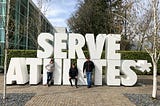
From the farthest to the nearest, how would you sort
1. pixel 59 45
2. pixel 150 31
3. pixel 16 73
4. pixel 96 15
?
pixel 96 15, pixel 59 45, pixel 16 73, pixel 150 31

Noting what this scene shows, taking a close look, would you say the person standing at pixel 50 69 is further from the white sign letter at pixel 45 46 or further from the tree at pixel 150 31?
the tree at pixel 150 31

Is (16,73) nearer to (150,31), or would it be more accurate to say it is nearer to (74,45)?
(74,45)

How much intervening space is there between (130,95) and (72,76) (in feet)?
15.4

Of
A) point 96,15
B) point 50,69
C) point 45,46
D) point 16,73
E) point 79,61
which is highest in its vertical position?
point 96,15

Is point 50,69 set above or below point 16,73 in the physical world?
above

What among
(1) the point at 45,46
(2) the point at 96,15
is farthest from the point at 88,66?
(2) the point at 96,15

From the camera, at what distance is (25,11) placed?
39.2m

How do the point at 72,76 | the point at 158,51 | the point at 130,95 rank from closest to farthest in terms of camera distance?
the point at 158,51 < the point at 130,95 < the point at 72,76

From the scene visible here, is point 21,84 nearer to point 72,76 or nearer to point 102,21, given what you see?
point 72,76

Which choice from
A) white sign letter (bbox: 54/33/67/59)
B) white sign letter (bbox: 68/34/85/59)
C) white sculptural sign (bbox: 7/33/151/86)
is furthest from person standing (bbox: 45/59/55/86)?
white sign letter (bbox: 68/34/85/59)

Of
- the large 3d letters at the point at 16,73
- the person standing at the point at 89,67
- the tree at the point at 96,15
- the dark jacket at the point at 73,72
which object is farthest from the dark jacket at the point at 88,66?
the tree at the point at 96,15

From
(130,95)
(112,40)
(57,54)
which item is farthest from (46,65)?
(130,95)

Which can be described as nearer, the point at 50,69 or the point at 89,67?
the point at 89,67

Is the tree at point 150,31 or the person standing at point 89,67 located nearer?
the tree at point 150,31
